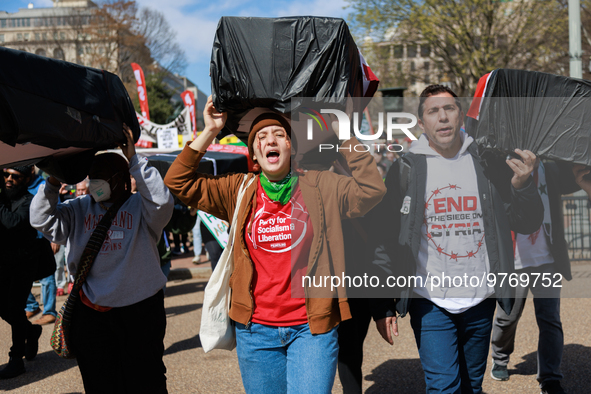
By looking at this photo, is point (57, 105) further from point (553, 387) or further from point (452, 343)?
point (553, 387)

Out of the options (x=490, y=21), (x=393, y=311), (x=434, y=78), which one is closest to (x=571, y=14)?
(x=393, y=311)

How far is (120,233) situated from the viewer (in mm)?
3336

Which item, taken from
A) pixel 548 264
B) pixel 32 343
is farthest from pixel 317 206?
pixel 32 343

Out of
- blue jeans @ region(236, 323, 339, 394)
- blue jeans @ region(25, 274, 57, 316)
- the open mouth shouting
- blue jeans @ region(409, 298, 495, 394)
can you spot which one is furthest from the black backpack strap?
blue jeans @ region(25, 274, 57, 316)

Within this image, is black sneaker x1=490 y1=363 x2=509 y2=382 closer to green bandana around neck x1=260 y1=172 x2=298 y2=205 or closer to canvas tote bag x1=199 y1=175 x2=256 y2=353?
canvas tote bag x1=199 y1=175 x2=256 y2=353

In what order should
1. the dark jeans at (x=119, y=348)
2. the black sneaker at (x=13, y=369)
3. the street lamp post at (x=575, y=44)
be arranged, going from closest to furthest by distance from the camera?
the dark jeans at (x=119, y=348), the black sneaker at (x=13, y=369), the street lamp post at (x=575, y=44)

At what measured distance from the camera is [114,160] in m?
3.40

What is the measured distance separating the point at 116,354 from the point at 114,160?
1.23 metres

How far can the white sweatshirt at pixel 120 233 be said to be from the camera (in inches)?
127

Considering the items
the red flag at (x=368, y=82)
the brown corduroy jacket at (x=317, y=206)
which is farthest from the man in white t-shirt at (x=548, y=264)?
the brown corduroy jacket at (x=317, y=206)

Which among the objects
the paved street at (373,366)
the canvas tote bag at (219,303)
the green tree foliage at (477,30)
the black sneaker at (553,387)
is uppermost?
the green tree foliage at (477,30)

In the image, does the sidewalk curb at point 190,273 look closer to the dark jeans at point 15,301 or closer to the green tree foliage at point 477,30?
the dark jeans at point 15,301

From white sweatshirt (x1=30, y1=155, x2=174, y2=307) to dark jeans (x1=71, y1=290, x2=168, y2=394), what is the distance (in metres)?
0.10

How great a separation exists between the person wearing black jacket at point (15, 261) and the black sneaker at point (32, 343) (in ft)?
0.06
